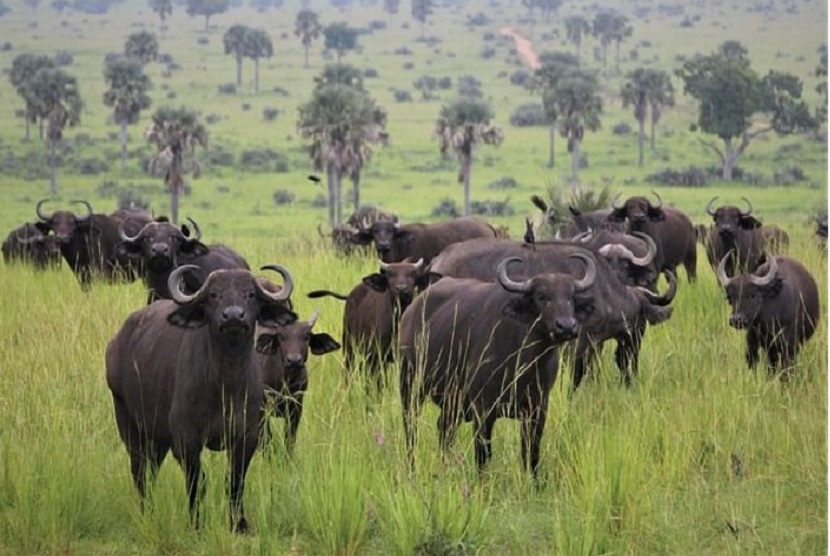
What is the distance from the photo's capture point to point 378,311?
40.4 feet

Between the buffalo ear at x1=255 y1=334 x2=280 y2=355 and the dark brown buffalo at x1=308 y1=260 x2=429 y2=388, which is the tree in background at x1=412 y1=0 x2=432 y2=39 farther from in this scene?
the buffalo ear at x1=255 y1=334 x2=280 y2=355

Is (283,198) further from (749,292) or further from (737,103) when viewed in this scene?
(749,292)

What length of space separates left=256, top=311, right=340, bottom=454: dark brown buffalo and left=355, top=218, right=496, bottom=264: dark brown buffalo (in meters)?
8.18

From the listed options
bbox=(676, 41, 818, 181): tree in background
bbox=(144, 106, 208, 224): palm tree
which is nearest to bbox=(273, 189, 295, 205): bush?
bbox=(144, 106, 208, 224): palm tree

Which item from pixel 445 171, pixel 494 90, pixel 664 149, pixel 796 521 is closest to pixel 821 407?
pixel 796 521

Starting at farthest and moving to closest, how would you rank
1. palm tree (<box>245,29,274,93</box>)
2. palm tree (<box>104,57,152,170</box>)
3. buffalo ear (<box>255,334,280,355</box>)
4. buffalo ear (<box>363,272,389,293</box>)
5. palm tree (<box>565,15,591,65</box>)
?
palm tree (<box>565,15,591,65</box>) → palm tree (<box>245,29,274,93</box>) → palm tree (<box>104,57,152,170</box>) → buffalo ear (<box>363,272,389,293</box>) → buffalo ear (<box>255,334,280,355</box>)

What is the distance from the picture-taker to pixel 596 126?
7494 cm

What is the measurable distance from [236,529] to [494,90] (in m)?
94.0

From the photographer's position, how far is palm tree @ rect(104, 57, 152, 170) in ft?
246

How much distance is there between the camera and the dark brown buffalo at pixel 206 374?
7.97 meters

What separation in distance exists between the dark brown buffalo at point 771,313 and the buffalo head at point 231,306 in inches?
207

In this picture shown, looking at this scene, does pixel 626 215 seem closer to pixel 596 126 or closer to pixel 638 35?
pixel 596 126

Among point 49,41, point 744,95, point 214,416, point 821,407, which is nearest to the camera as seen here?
point 214,416

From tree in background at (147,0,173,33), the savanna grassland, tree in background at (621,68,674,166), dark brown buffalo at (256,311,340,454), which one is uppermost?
tree in background at (147,0,173,33)
